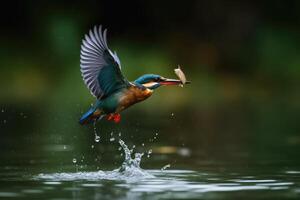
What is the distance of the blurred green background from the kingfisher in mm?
4311

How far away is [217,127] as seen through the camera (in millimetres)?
15750

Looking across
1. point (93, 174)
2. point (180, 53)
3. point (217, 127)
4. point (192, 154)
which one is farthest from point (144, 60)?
point (93, 174)

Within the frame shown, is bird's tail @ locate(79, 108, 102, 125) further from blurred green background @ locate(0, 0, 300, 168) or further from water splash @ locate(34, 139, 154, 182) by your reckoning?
blurred green background @ locate(0, 0, 300, 168)

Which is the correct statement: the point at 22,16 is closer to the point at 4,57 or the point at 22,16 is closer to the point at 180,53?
the point at 4,57

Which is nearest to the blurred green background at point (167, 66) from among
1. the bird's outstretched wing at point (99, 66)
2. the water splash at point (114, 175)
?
the water splash at point (114, 175)

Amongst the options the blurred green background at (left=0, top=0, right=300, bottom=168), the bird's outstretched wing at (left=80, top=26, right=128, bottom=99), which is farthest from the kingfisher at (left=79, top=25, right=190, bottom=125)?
the blurred green background at (left=0, top=0, right=300, bottom=168)

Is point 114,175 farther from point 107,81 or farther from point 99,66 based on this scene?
point 99,66

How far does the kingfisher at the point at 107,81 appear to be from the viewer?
9.17 meters

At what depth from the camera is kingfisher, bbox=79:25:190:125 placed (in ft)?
30.1

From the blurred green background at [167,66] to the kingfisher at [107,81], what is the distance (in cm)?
431

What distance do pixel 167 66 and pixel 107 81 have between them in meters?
15.0

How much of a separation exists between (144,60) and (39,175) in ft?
48.8

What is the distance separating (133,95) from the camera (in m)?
9.18

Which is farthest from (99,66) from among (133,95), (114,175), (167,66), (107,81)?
(167,66)
